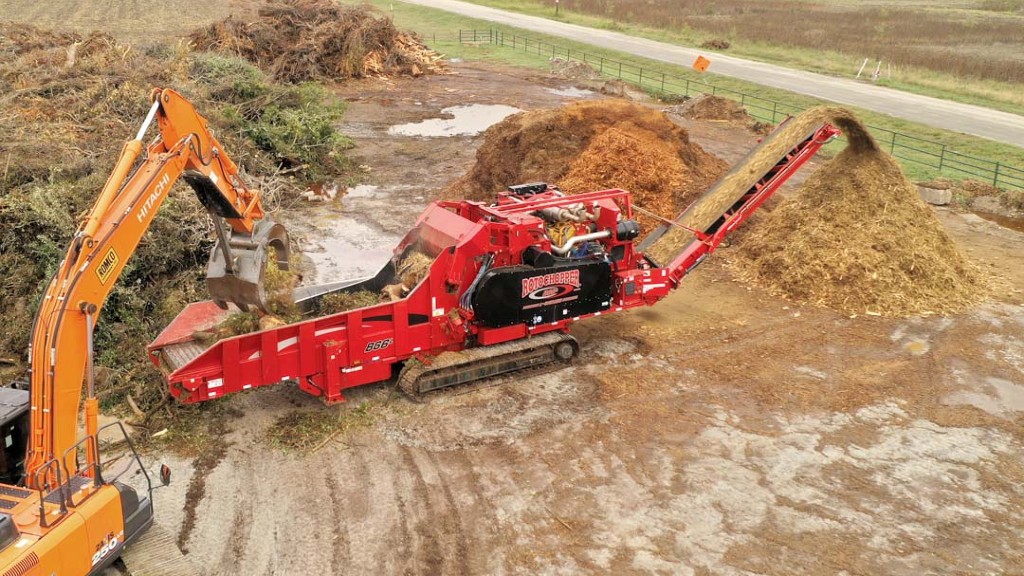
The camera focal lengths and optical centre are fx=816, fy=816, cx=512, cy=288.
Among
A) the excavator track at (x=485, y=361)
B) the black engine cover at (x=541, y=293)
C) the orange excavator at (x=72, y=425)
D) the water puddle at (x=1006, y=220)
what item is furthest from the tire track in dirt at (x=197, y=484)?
the water puddle at (x=1006, y=220)

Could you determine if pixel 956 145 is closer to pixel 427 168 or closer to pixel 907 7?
pixel 427 168

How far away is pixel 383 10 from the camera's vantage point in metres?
64.3

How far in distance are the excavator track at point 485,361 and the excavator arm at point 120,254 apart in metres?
2.50

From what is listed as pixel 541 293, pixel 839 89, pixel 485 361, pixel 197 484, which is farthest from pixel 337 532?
pixel 839 89

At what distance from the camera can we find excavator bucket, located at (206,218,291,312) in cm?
986

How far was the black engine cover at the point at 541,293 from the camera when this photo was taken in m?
11.4

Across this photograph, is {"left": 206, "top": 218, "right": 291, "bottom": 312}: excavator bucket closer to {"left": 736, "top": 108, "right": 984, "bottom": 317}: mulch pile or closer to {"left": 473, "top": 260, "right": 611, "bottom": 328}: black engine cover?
{"left": 473, "top": 260, "right": 611, "bottom": 328}: black engine cover

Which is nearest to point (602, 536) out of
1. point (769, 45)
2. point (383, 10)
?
point (769, 45)

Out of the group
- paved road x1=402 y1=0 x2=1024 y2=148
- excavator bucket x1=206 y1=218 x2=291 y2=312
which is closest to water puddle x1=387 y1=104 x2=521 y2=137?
paved road x1=402 y1=0 x2=1024 y2=148

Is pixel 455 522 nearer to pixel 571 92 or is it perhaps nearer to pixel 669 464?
pixel 669 464

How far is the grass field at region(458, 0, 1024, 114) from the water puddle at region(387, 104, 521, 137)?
21.0 m

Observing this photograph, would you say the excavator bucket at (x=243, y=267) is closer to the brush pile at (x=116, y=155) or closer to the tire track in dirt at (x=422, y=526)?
the brush pile at (x=116, y=155)

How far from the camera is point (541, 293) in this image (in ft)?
38.9

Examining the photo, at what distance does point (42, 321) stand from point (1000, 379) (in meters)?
12.9
